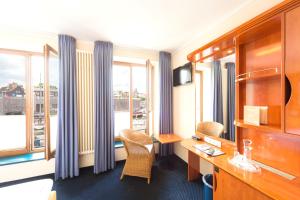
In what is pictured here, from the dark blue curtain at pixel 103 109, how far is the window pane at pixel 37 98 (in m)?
1.08

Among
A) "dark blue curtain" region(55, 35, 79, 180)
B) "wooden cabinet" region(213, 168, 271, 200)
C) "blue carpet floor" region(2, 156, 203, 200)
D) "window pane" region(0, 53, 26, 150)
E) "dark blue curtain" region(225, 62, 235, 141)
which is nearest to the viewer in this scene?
"wooden cabinet" region(213, 168, 271, 200)

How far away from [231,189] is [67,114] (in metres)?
2.52

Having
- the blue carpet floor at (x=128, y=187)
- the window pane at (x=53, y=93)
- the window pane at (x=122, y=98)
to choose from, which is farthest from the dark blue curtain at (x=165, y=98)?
the window pane at (x=53, y=93)

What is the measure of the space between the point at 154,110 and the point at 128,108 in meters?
0.63

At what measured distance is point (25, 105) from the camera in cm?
261

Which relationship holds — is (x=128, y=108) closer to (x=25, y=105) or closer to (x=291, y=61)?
(x=25, y=105)

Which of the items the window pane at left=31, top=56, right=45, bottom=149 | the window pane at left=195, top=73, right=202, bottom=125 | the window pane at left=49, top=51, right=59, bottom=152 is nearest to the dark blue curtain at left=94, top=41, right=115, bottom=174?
the window pane at left=49, top=51, right=59, bottom=152

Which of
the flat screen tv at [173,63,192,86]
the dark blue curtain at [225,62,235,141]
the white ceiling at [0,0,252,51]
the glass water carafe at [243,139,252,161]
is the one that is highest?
the white ceiling at [0,0,252,51]

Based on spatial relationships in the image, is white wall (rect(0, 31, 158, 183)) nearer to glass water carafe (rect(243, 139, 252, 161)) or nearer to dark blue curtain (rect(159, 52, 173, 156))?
dark blue curtain (rect(159, 52, 173, 156))

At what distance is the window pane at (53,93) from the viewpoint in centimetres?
239

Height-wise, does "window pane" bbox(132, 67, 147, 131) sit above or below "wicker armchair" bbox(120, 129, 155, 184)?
above

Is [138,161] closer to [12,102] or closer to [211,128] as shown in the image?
[211,128]

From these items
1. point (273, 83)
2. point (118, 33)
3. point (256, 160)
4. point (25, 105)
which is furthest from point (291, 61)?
point (25, 105)

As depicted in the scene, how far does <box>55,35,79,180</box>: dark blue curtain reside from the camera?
2.38 metres
